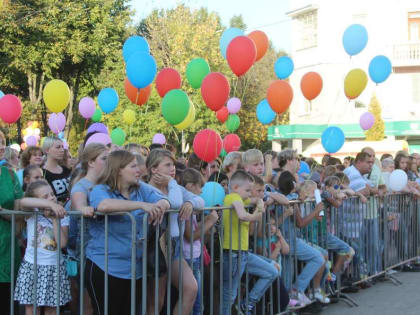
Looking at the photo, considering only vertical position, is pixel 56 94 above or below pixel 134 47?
below

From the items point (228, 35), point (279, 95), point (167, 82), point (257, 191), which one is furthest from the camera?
point (228, 35)

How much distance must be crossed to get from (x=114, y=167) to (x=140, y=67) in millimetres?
5266

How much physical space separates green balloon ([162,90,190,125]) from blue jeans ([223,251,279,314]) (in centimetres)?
378

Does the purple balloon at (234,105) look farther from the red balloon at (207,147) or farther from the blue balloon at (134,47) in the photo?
the red balloon at (207,147)

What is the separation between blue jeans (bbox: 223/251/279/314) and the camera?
22.2ft

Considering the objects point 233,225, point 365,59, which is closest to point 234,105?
point 233,225

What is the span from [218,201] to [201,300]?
3.49 ft

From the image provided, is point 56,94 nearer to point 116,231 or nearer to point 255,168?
point 255,168

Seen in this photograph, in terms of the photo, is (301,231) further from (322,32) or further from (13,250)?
(322,32)

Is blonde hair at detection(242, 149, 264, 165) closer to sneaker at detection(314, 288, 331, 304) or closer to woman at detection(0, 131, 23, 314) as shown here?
sneaker at detection(314, 288, 331, 304)

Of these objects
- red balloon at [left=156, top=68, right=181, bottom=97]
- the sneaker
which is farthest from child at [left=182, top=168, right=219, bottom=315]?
red balloon at [left=156, top=68, right=181, bottom=97]

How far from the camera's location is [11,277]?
18.2 feet

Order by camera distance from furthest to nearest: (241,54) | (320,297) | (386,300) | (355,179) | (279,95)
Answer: (279,95), (241,54), (355,179), (386,300), (320,297)

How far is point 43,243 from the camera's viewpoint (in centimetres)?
564
